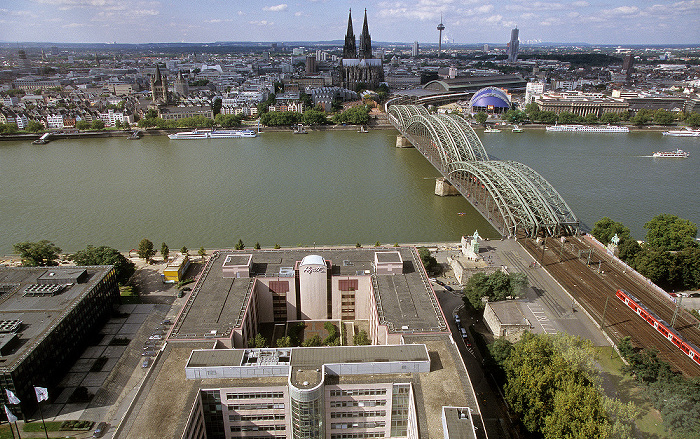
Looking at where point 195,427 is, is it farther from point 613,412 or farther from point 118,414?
point 613,412

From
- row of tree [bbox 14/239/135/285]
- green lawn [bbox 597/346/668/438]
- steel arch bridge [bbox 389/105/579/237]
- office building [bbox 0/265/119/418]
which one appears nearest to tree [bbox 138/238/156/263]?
row of tree [bbox 14/239/135/285]

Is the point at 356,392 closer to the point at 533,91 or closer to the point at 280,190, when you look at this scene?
the point at 280,190

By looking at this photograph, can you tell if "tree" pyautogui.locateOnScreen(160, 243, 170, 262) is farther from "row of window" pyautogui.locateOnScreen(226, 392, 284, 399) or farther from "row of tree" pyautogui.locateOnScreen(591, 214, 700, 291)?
"row of tree" pyautogui.locateOnScreen(591, 214, 700, 291)

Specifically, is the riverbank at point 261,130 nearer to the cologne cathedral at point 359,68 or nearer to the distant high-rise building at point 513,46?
the cologne cathedral at point 359,68

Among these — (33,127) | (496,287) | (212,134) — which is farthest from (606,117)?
(33,127)

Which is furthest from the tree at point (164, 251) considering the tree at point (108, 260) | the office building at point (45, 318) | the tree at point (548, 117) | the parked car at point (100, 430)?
the tree at point (548, 117)

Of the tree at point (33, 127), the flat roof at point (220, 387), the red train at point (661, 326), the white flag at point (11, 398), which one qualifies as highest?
the tree at point (33, 127)

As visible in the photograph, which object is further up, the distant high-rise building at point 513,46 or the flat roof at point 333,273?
the distant high-rise building at point 513,46

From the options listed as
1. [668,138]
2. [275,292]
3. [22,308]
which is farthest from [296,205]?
[668,138]
